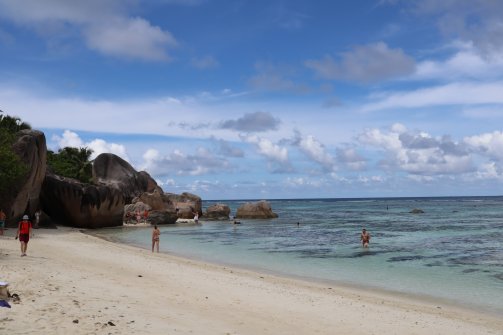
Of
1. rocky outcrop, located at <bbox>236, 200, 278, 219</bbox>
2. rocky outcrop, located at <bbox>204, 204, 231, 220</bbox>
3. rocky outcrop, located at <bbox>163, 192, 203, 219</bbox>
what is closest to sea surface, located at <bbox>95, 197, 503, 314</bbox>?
rocky outcrop, located at <bbox>163, 192, 203, 219</bbox>

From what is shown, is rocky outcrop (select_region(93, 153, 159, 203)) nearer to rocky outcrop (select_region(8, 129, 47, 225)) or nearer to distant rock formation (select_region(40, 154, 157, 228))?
distant rock formation (select_region(40, 154, 157, 228))

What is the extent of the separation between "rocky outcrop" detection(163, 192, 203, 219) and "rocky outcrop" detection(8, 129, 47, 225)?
88.7 ft

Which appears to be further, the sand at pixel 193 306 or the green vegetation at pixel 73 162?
the green vegetation at pixel 73 162

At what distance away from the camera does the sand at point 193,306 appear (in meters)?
8.68

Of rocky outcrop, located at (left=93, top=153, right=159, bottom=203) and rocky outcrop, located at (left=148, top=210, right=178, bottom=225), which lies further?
rocky outcrop, located at (left=93, top=153, right=159, bottom=203)

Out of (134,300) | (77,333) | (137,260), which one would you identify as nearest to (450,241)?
(137,260)

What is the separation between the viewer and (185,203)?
212 feet

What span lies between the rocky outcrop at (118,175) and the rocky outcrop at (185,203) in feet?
14.3

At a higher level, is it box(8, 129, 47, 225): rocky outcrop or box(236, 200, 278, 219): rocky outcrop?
box(8, 129, 47, 225): rocky outcrop

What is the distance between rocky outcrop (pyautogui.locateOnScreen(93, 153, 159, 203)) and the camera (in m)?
57.6

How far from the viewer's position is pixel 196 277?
1612 cm

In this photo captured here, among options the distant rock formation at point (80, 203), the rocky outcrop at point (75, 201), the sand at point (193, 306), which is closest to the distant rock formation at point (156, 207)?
the distant rock formation at point (80, 203)

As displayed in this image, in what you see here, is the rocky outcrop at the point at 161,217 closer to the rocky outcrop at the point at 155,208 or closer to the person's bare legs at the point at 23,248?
the rocky outcrop at the point at 155,208

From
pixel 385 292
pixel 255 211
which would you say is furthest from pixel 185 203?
pixel 385 292
